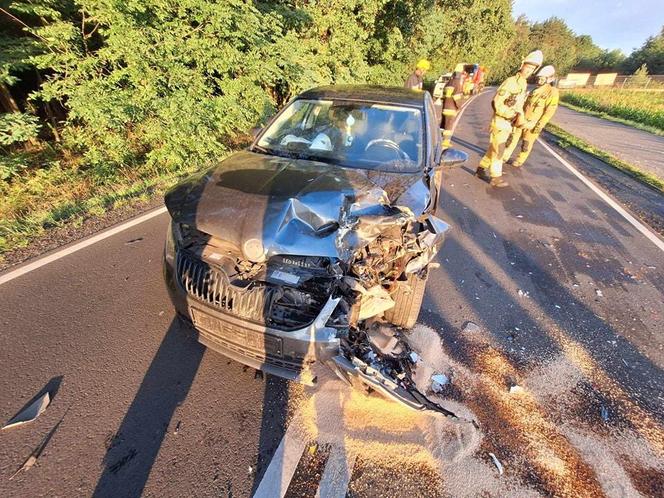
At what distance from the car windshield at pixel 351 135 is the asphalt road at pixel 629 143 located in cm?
763

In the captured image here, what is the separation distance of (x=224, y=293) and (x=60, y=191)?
4.95 metres

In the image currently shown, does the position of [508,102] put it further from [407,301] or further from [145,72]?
[145,72]

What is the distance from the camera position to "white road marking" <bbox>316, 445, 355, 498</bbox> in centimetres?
164

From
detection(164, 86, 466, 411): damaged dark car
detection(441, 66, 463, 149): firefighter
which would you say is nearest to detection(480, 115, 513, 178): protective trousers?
detection(441, 66, 463, 149): firefighter

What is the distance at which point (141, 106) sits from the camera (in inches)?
214

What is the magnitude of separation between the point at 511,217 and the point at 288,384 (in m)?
4.29

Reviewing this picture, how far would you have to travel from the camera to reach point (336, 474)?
172 cm

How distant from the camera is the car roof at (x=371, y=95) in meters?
3.39

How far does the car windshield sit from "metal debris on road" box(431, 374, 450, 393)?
1617 mm

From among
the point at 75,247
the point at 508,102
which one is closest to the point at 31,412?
the point at 75,247

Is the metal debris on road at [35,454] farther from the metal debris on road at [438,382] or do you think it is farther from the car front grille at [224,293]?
the metal debris on road at [438,382]

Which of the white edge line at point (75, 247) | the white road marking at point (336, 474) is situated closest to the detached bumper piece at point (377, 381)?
the white road marking at point (336, 474)

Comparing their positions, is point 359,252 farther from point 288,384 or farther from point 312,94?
point 312,94

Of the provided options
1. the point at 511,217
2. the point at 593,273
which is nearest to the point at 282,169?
the point at 593,273
